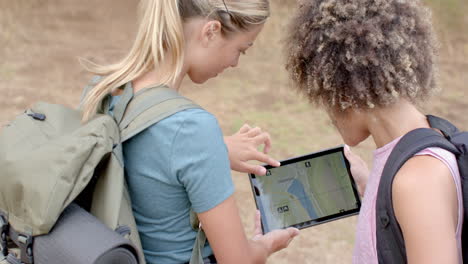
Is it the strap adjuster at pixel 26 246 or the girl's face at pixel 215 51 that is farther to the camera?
the girl's face at pixel 215 51

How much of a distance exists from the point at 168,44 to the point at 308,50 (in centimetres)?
33

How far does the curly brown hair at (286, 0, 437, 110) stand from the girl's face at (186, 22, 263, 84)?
23cm

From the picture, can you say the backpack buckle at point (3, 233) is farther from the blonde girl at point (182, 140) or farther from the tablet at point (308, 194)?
the tablet at point (308, 194)

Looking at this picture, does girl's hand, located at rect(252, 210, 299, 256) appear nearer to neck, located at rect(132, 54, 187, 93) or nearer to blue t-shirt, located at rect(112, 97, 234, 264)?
blue t-shirt, located at rect(112, 97, 234, 264)

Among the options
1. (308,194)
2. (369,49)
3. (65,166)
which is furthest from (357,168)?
(65,166)

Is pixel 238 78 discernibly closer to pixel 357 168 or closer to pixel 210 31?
pixel 357 168

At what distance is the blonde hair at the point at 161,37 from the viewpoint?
1.43 meters

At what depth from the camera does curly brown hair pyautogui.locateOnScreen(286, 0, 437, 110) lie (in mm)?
1270

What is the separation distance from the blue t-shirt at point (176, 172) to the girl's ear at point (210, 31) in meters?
0.24

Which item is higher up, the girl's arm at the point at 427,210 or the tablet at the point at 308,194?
the girl's arm at the point at 427,210

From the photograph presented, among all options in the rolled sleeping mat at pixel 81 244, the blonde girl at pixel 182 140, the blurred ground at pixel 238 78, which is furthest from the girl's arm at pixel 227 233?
the blurred ground at pixel 238 78

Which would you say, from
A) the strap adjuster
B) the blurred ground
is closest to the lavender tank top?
the strap adjuster

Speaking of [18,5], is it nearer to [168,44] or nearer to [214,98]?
[214,98]

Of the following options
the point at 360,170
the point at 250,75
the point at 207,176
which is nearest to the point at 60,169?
the point at 207,176
